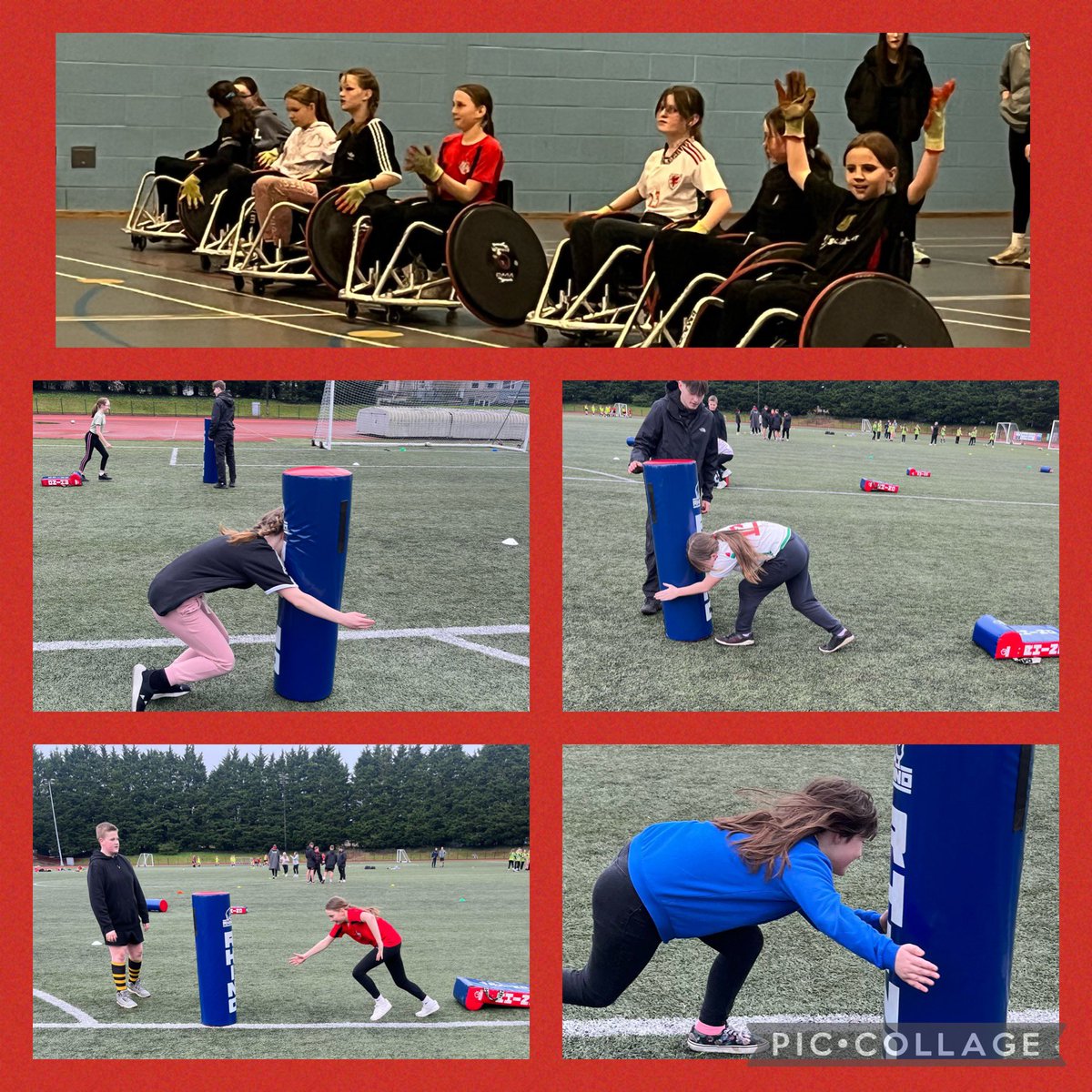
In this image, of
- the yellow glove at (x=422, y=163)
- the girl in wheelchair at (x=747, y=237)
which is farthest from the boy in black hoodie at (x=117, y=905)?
the yellow glove at (x=422, y=163)

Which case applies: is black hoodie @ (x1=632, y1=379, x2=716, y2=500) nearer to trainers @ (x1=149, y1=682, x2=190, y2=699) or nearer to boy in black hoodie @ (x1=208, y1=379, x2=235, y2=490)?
trainers @ (x1=149, y1=682, x2=190, y2=699)

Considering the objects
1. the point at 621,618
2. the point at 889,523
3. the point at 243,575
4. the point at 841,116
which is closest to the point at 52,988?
the point at 243,575

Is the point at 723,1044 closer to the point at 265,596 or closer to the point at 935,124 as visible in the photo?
the point at 265,596

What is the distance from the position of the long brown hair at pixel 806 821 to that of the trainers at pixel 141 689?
2.67 metres

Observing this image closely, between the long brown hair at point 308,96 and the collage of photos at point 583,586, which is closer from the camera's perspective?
the collage of photos at point 583,586

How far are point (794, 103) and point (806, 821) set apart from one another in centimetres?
347

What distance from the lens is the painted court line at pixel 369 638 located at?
6.09 meters

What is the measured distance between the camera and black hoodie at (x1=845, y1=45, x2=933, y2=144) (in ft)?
30.9

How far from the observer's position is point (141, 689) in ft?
17.4

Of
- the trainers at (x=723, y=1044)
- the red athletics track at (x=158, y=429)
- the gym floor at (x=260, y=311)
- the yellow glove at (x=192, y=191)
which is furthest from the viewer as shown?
the red athletics track at (x=158, y=429)

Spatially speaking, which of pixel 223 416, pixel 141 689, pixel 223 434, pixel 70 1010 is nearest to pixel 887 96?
pixel 223 416

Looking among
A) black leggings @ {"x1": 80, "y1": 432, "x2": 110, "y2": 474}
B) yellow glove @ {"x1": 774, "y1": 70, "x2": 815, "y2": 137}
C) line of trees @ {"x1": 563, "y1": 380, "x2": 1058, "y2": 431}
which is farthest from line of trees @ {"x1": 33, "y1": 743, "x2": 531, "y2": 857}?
yellow glove @ {"x1": 774, "y1": 70, "x2": 815, "y2": 137}

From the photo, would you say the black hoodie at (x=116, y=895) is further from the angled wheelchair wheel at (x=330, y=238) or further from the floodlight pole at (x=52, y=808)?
the floodlight pole at (x=52, y=808)

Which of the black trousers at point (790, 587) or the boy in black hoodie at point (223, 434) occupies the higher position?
the boy in black hoodie at point (223, 434)
